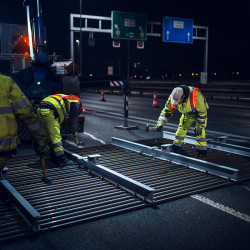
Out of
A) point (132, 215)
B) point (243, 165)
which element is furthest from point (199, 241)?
point (243, 165)

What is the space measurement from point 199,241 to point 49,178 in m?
3.03

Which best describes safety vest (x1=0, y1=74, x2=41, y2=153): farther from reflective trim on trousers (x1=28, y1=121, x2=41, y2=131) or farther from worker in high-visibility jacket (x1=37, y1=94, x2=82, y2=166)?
worker in high-visibility jacket (x1=37, y1=94, x2=82, y2=166)

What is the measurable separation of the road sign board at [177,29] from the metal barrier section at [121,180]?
23846mm

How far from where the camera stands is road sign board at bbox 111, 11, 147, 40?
88.0 ft

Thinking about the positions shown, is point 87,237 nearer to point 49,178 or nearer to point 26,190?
point 26,190

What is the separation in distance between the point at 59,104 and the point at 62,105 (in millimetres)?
77

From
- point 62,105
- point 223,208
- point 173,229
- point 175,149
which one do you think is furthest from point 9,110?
point 175,149

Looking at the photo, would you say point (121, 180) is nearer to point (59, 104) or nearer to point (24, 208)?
point (24, 208)

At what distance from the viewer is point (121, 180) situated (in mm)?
5348

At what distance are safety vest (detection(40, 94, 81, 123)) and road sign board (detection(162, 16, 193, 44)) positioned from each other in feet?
76.5

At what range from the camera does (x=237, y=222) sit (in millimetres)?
4086

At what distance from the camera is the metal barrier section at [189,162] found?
18.7 ft

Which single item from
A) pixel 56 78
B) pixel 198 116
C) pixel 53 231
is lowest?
pixel 53 231

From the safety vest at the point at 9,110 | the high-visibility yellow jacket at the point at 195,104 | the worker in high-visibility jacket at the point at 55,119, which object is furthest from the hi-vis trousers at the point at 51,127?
the safety vest at the point at 9,110
